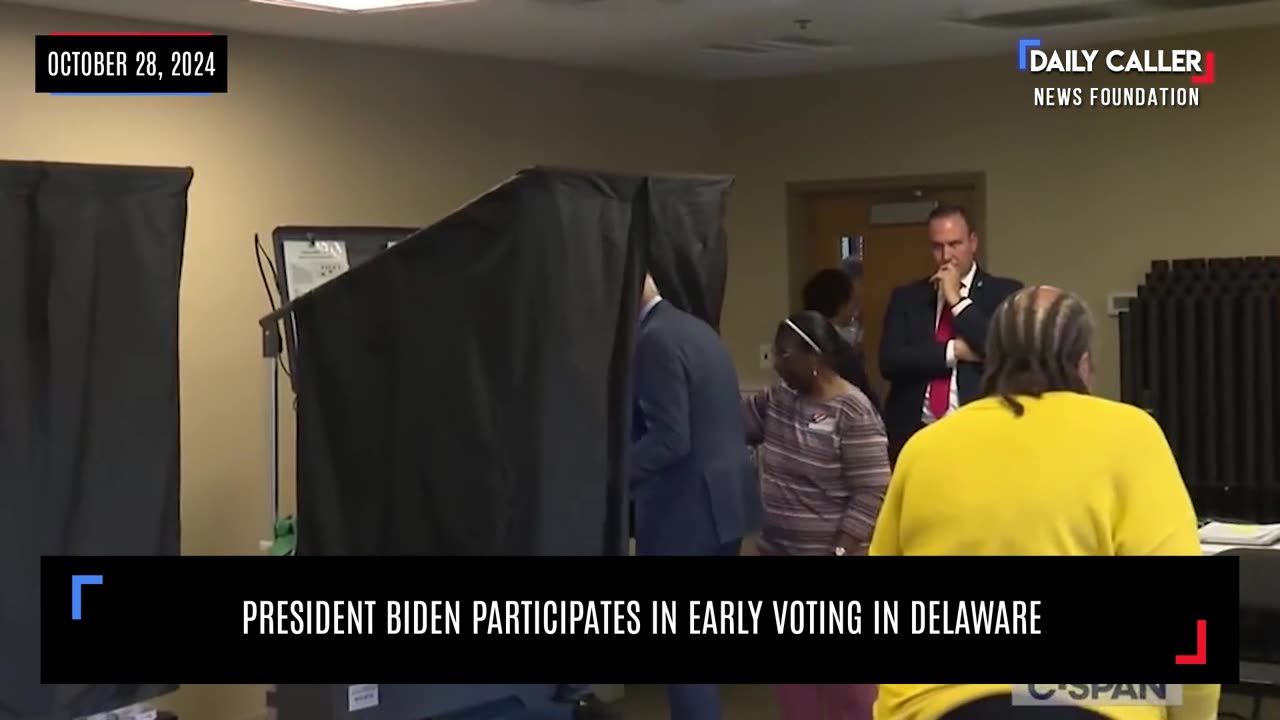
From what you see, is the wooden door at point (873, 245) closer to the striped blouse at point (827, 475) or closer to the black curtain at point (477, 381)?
the striped blouse at point (827, 475)

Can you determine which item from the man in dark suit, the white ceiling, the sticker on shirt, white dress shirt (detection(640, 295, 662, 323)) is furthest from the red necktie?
the white ceiling

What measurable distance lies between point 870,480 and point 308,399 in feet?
6.96

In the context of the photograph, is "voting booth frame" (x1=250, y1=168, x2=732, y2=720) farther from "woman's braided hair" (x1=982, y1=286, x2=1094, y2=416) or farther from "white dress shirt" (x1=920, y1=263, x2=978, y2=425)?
"white dress shirt" (x1=920, y1=263, x2=978, y2=425)

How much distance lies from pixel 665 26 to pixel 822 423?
2.14 metres

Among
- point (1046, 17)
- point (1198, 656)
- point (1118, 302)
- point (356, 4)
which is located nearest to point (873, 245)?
point (1118, 302)

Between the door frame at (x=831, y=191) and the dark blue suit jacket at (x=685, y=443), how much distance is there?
10.4 feet

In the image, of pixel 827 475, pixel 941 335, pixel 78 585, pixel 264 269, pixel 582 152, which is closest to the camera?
pixel 78 585

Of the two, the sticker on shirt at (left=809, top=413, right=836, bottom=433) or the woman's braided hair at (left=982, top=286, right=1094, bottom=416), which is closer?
the woman's braided hair at (left=982, top=286, right=1094, bottom=416)

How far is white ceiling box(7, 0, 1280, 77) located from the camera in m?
5.25

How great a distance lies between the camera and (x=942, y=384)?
14.9 ft

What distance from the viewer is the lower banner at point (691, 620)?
2.22 m

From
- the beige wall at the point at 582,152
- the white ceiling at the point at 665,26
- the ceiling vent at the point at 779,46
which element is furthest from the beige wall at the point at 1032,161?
the ceiling vent at the point at 779,46

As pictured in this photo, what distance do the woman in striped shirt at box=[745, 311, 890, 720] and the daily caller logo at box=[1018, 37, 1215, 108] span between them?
2.69 metres

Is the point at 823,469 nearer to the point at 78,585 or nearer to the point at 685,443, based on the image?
the point at 685,443
